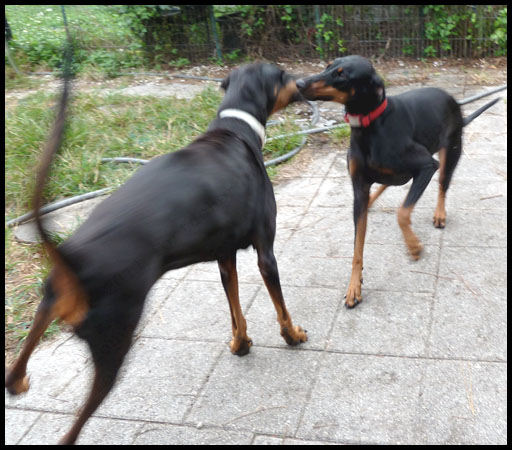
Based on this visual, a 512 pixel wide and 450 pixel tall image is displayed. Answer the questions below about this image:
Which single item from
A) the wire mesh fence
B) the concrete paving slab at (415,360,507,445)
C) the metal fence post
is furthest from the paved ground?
the metal fence post

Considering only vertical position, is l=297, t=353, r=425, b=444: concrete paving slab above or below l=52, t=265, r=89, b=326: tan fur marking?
below

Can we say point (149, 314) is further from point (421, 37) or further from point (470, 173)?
point (421, 37)

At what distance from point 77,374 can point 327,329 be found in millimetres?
1338

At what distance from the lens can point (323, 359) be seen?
2865mm

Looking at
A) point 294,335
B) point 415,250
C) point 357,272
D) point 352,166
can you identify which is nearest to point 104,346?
point 294,335

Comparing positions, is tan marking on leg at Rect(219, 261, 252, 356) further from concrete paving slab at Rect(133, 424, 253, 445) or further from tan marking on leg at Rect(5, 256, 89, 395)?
tan marking on leg at Rect(5, 256, 89, 395)

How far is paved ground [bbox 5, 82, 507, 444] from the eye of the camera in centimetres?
247

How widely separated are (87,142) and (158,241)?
385 cm

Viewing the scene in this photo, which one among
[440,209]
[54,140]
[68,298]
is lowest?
[440,209]

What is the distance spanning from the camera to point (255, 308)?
3.35 meters

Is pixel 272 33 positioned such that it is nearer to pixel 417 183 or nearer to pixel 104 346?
pixel 417 183

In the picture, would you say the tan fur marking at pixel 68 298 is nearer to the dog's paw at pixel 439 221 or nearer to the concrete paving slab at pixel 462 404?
the concrete paving slab at pixel 462 404

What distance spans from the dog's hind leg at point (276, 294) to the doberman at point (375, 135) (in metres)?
0.44

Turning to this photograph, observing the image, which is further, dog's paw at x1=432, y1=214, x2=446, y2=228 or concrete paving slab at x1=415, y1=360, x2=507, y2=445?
dog's paw at x1=432, y1=214, x2=446, y2=228
